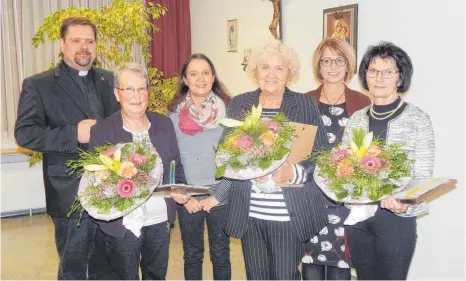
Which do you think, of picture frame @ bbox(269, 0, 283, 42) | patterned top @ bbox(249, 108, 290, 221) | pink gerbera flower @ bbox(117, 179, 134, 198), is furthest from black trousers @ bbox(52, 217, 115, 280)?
picture frame @ bbox(269, 0, 283, 42)

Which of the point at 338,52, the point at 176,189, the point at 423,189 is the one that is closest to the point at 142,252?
the point at 176,189

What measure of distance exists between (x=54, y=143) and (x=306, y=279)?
67.4 inches

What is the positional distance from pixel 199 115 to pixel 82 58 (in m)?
0.79

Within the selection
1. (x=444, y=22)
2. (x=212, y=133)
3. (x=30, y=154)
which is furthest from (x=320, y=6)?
(x=30, y=154)

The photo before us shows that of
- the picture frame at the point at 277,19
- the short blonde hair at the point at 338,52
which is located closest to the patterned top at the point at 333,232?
the short blonde hair at the point at 338,52

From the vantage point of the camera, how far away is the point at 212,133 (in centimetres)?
295

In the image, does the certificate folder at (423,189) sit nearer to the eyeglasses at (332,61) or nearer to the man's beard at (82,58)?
the eyeglasses at (332,61)

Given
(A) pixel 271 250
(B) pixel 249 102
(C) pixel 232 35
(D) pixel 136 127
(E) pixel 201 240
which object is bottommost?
(E) pixel 201 240

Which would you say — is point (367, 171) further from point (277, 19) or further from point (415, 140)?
point (277, 19)

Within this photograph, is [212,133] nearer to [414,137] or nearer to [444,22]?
[414,137]

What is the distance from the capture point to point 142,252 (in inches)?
105

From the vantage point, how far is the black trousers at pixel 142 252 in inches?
99.9

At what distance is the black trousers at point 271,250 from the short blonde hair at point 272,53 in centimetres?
81

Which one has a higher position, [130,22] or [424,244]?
[130,22]
